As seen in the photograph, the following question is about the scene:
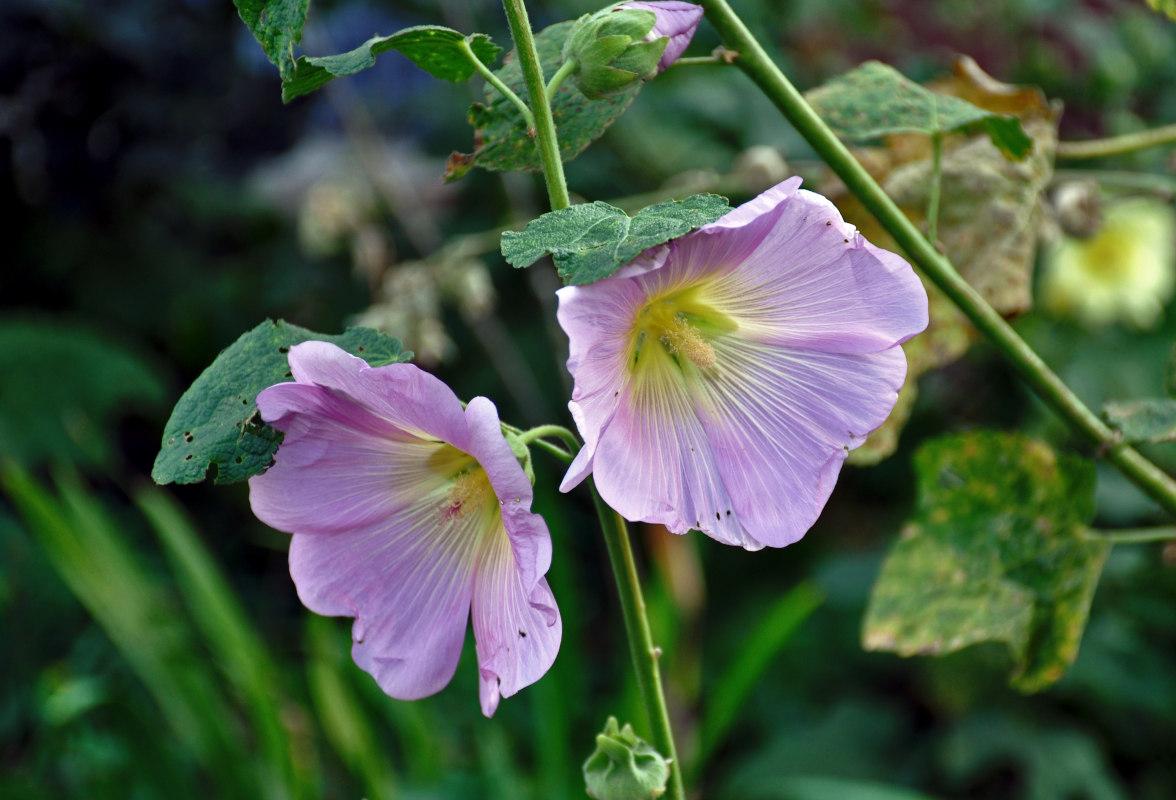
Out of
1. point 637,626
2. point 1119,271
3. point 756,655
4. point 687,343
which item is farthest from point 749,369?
point 1119,271

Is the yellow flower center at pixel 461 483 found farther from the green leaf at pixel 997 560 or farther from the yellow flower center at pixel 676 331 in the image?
the green leaf at pixel 997 560

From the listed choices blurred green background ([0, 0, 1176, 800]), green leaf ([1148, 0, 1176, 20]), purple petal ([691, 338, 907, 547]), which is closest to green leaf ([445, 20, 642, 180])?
purple petal ([691, 338, 907, 547])

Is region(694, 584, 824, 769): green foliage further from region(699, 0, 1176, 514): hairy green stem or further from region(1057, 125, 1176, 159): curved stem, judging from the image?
region(699, 0, 1176, 514): hairy green stem

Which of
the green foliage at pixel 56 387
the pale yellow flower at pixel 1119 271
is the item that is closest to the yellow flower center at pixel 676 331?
the pale yellow flower at pixel 1119 271

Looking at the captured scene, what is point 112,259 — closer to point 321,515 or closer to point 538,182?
point 538,182

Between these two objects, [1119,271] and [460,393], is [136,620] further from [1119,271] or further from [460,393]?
[1119,271]

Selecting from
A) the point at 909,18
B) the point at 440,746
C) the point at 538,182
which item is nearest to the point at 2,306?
the point at 538,182
